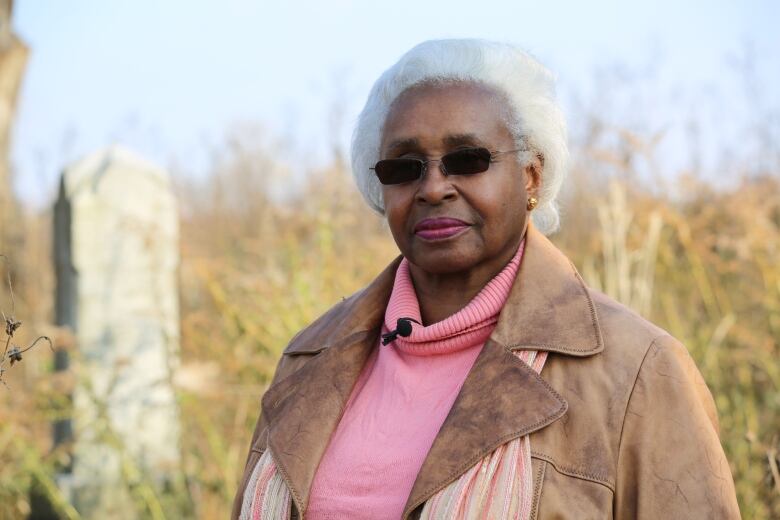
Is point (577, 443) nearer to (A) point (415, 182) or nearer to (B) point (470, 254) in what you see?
(B) point (470, 254)

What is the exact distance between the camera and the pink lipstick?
234 centimetres

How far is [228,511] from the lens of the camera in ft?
15.1

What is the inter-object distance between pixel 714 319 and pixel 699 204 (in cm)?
162

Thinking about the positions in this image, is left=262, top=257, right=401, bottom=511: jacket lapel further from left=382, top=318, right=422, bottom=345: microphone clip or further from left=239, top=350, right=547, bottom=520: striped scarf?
left=239, top=350, right=547, bottom=520: striped scarf

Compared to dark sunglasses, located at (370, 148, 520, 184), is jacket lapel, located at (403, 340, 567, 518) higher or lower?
lower

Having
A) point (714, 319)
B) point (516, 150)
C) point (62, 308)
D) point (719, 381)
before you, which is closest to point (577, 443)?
point (516, 150)

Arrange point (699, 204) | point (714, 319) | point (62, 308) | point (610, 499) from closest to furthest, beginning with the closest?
point (610, 499), point (714, 319), point (62, 308), point (699, 204)

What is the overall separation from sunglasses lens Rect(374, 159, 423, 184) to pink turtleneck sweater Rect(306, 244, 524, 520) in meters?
0.33

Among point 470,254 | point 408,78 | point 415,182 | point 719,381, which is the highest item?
point 408,78

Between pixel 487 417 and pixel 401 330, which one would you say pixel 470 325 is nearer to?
pixel 401 330

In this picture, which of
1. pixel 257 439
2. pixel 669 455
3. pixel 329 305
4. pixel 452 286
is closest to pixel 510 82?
pixel 452 286

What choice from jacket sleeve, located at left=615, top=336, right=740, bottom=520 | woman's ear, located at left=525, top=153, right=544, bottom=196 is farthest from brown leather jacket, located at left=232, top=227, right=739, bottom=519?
woman's ear, located at left=525, top=153, right=544, bottom=196

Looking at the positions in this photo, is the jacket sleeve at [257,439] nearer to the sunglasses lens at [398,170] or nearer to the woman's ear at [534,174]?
the sunglasses lens at [398,170]

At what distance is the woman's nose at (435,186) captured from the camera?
2.33 meters
